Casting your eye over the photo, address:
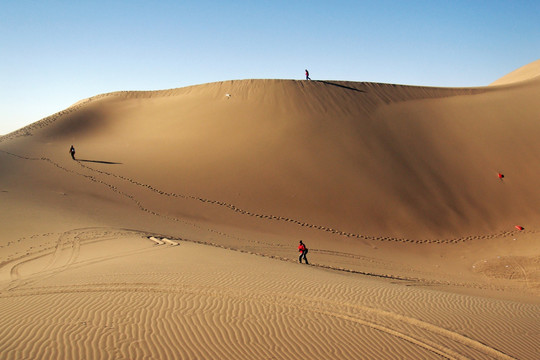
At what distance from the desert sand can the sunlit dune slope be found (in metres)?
0.14

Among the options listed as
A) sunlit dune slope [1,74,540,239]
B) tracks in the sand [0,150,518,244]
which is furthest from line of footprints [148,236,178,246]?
sunlit dune slope [1,74,540,239]

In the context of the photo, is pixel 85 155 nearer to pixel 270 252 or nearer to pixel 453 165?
pixel 270 252

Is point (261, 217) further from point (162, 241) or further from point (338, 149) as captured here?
point (338, 149)

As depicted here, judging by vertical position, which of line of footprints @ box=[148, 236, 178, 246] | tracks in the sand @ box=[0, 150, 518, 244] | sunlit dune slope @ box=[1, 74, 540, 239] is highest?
sunlit dune slope @ box=[1, 74, 540, 239]

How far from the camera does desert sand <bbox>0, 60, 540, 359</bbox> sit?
644 cm

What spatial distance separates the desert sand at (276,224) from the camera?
6441 millimetres

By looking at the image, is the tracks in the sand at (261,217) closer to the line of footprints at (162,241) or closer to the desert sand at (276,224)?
the desert sand at (276,224)

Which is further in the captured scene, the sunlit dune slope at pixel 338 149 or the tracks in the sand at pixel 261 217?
the sunlit dune slope at pixel 338 149

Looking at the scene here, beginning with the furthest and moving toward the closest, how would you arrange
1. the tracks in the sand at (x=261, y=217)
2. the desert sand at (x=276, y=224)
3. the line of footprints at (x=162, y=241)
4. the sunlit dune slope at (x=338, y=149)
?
the sunlit dune slope at (x=338, y=149) < the tracks in the sand at (x=261, y=217) < the line of footprints at (x=162, y=241) < the desert sand at (x=276, y=224)

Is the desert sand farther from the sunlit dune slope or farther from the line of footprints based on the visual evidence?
the line of footprints

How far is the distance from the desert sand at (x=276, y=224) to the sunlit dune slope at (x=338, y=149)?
0.14 meters

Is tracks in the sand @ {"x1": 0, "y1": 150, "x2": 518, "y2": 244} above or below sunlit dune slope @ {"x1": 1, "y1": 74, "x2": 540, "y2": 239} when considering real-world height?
below

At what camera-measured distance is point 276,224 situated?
1881cm

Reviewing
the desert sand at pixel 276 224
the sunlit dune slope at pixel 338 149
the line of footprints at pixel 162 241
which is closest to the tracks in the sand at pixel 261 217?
the desert sand at pixel 276 224
